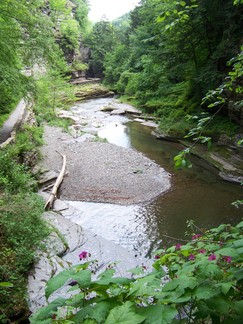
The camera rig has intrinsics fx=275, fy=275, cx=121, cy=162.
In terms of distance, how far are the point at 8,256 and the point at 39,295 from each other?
1006mm

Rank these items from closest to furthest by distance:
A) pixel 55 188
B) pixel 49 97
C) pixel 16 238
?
pixel 16 238 → pixel 55 188 → pixel 49 97

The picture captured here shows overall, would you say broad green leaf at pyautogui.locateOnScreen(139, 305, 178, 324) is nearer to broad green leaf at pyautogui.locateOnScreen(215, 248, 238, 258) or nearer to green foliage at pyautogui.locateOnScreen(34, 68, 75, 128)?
broad green leaf at pyautogui.locateOnScreen(215, 248, 238, 258)

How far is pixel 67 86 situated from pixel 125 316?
91.0 feet

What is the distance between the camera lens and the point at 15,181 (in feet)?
28.2

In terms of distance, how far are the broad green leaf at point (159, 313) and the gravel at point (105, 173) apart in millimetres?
9170

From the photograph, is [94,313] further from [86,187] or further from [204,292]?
[86,187]

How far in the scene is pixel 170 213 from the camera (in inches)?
384

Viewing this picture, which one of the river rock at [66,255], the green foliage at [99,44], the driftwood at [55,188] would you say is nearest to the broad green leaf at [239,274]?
the river rock at [66,255]

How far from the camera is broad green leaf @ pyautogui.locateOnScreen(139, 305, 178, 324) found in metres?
1.37

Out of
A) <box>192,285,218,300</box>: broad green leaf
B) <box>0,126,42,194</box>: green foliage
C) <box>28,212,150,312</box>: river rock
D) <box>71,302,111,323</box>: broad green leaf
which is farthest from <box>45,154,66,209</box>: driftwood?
<box>192,285,218,300</box>: broad green leaf

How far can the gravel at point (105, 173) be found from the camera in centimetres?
1123

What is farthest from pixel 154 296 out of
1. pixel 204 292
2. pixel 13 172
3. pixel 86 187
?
pixel 86 187

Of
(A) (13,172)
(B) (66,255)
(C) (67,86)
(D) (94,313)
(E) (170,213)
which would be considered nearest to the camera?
(D) (94,313)

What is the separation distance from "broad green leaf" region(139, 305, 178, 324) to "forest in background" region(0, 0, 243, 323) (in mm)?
17
